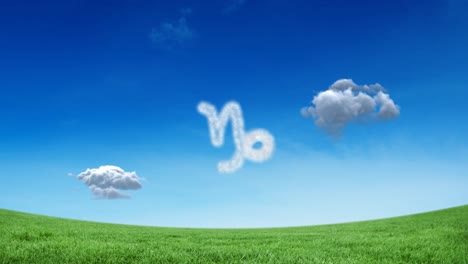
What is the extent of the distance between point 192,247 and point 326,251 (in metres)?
4.02

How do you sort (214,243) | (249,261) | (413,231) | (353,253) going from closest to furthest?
(249,261) → (353,253) → (214,243) → (413,231)

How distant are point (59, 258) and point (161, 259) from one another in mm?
2719

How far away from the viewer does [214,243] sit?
15.5 metres

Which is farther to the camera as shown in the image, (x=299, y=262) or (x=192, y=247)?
(x=192, y=247)

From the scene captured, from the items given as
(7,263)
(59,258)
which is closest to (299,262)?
(59,258)

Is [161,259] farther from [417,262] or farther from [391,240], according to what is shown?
[391,240]

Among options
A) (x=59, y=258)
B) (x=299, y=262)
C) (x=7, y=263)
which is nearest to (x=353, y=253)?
(x=299, y=262)

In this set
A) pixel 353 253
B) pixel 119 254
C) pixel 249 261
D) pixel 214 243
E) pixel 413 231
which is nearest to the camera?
pixel 249 261

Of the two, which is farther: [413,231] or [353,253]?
[413,231]

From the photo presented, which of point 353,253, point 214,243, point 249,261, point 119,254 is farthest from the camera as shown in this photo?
point 214,243

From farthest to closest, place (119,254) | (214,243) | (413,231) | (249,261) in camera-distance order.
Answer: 1. (413,231)
2. (214,243)
3. (119,254)
4. (249,261)

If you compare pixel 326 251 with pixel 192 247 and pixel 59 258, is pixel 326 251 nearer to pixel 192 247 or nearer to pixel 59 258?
pixel 192 247

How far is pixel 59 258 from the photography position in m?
11.6

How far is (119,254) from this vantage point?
11953mm
